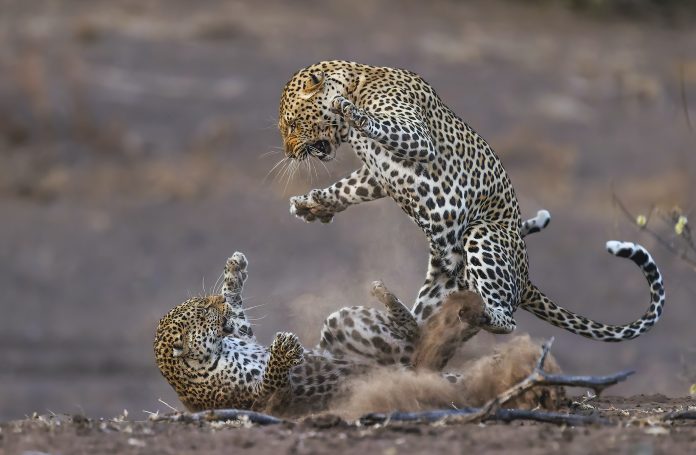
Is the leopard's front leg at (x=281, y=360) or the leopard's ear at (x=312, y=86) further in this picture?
the leopard's ear at (x=312, y=86)

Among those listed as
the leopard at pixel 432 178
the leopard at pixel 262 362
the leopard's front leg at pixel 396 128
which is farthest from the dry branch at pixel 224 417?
the leopard's front leg at pixel 396 128

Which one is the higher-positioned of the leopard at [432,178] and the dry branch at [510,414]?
the leopard at [432,178]

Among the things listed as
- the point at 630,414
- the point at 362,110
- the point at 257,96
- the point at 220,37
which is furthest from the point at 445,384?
the point at 220,37

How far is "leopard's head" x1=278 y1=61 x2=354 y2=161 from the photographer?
8.48 meters

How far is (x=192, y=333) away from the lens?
331 inches

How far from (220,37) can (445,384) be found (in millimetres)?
15826

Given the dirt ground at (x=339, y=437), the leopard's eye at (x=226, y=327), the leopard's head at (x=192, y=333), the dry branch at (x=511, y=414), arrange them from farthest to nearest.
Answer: the leopard's eye at (x=226, y=327), the leopard's head at (x=192, y=333), the dry branch at (x=511, y=414), the dirt ground at (x=339, y=437)

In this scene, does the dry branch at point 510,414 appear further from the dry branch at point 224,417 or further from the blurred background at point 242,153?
the blurred background at point 242,153

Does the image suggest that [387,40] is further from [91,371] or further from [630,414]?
[630,414]

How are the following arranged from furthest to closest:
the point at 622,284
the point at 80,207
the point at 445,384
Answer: the point at 80,207, the point at 622,284, the point at 445,384

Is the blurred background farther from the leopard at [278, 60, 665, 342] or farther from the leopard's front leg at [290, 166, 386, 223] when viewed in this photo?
the leopard at [278, 60, 665, 342]

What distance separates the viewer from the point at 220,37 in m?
23.0

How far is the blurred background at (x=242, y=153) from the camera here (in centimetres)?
1756

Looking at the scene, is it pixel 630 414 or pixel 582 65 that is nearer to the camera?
pixel 630 414
